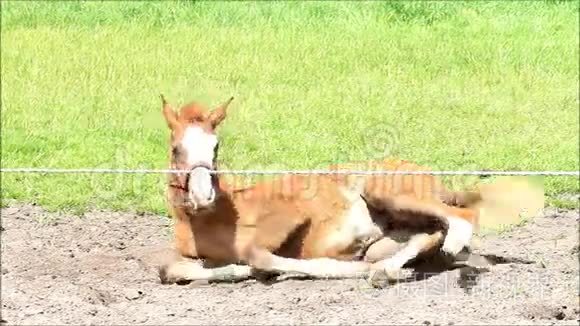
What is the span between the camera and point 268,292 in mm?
5359

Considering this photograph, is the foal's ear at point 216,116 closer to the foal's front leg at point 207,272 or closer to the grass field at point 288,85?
the foal's front leg at point 207,272

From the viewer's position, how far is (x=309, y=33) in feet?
37.6

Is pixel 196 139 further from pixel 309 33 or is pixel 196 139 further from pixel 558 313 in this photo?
pixel 309 33

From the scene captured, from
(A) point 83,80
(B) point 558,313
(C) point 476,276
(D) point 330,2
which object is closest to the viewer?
(B) point 558,313

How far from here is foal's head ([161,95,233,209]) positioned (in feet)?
16.8

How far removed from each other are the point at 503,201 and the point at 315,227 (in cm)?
130

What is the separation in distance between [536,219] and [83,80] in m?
4.80

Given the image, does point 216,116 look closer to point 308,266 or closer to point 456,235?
point 308,266

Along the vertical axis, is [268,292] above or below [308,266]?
below

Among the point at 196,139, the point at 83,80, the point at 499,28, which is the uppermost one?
the point at 499,28

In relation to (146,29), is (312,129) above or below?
below

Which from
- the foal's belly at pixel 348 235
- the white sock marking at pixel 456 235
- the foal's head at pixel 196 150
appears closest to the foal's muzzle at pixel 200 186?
the foal's head at pixel 196 150

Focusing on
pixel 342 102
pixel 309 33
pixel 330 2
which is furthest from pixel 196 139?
pixel 330 2

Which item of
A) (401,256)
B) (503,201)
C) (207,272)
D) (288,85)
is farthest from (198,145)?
(288,85)
